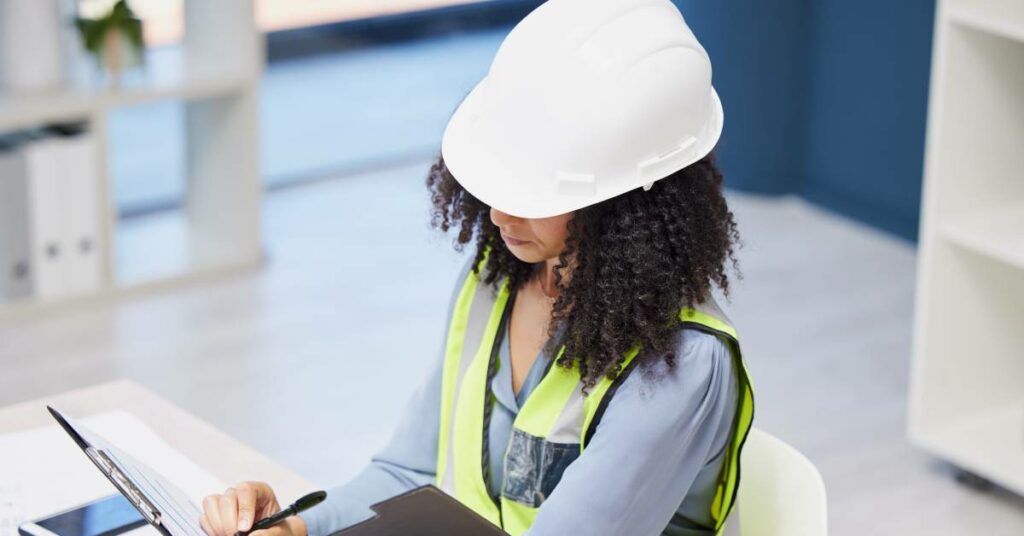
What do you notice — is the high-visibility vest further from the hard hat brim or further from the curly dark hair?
the hard hat brim

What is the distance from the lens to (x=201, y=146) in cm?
438

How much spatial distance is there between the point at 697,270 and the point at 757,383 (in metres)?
2.00

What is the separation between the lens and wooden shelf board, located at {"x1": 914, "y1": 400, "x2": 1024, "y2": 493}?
3.09 meters

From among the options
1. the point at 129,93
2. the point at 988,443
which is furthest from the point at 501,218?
the point at 129,93

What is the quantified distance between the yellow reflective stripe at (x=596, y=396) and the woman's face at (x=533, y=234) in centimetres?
15

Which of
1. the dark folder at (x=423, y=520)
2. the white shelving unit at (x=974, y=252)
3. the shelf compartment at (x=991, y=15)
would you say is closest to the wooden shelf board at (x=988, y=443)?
the white shelving unit at (x=974, y=252)

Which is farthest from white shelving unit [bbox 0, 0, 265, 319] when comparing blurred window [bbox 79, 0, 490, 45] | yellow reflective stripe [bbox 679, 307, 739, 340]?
yellow reflective stripe [bbox 679, 307, 739, 340]

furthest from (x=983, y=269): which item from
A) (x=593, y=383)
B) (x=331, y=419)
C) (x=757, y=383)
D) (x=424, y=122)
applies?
(x=424, y=122)

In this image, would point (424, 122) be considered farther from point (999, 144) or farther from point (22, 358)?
point (999, 144)

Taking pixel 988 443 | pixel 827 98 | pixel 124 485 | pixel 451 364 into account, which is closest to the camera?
pixel 124 485

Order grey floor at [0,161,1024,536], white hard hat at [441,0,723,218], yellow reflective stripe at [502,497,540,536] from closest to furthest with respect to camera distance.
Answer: white hard hat at [441,0,723,218]
yellow reflective stripe at [502,497,540,536]
grey floor at [0,161,1024,536]

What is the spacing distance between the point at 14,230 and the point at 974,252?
233 cm

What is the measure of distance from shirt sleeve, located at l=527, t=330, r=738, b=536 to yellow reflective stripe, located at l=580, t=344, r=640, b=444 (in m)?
0.02

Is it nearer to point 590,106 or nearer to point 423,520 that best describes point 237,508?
point 423,520
